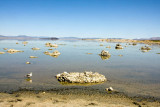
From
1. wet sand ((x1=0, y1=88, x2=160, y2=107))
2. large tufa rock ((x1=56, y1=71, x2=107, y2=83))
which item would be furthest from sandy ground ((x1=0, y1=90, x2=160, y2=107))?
large tufa rock ((x1=56, y1=71, x2=107, y2=83))

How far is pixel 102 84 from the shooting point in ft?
55.5

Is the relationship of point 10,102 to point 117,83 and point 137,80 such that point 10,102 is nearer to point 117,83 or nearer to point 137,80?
point 117,83

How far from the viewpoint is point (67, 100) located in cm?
1238

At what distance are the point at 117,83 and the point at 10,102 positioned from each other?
1153 cm

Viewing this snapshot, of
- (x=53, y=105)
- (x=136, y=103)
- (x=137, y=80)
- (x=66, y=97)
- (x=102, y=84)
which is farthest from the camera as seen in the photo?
(x=137, y=80)

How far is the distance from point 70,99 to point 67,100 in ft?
1.14

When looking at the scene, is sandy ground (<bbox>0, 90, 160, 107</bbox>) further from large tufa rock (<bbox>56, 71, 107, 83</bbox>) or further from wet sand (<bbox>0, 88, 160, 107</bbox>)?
large tufa rock (<bbox>56, 71, 107, 83</bbox>)

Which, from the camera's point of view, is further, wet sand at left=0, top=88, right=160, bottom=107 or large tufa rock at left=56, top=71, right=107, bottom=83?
large tufa rock at left=56, top=71, right=107, bottom=83

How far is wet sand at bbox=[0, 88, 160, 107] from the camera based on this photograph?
37.9ft

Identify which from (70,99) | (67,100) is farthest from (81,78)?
(67,100)

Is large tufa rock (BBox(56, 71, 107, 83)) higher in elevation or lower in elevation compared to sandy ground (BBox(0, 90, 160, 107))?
higher

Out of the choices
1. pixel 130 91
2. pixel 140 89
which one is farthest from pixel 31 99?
pixel 140 89

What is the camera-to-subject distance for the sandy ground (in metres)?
11.5

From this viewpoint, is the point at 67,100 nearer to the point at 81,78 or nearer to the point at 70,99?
the point at 70,99
